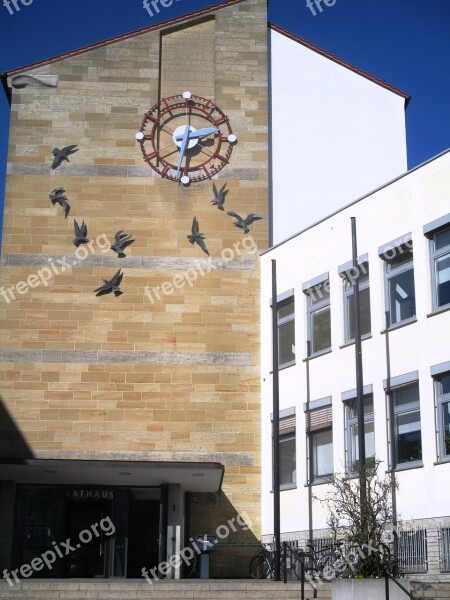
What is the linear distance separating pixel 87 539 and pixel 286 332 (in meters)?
7.24

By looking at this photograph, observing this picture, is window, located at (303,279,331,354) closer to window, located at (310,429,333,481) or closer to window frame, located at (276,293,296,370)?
window frame, located at (276,293,296,370)

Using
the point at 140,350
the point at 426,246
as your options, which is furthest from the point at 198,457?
the point at 426,246

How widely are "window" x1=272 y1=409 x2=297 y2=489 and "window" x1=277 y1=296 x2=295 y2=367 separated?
1428mm

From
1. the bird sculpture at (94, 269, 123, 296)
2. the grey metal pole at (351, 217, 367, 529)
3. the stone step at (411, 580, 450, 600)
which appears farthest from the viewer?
the bird sculpture at (94, 269, 123, 296)

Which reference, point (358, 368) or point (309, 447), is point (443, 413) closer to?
point (358, 368)

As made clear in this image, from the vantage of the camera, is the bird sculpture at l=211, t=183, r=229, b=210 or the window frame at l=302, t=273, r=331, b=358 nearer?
the window frame at l=302, t=273, r=331, b=358

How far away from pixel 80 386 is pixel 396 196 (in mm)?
9528

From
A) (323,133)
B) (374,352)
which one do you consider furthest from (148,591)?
(323,133)

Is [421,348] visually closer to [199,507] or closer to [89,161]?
[199,507]

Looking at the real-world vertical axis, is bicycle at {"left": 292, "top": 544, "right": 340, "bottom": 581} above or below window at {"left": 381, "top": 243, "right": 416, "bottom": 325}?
below

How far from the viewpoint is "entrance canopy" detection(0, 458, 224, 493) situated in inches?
925

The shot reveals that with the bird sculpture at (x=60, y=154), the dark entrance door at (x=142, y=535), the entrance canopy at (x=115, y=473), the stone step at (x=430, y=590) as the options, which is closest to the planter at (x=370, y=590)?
the stone step at (x=430, y=590)

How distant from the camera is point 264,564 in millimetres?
24859

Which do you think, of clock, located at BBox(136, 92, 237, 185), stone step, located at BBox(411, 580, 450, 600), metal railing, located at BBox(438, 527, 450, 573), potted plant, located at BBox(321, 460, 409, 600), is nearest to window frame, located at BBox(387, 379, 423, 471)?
potted plant, located at BBox(321, 460, 409, 600)
